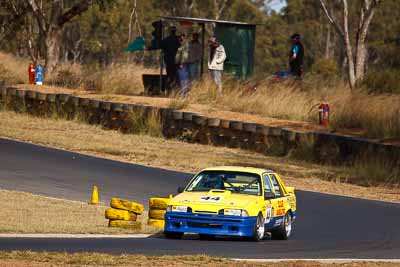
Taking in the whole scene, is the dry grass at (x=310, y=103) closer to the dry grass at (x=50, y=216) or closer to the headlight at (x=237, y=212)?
the dry grass at (x=50, y=216)

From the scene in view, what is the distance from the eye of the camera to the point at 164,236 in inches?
648

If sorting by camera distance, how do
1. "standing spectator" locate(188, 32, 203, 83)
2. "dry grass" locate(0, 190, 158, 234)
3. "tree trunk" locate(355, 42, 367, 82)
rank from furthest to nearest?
"tree trunk" locate(355, 42, 367, 82), "standing spectator" locate(188, 32, 203, 83), "dry grass" locate(0, 190, 158, 234)

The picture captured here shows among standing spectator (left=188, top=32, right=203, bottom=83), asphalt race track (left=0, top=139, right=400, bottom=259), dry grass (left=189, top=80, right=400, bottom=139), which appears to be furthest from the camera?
standing spectator (left=188, top=32, right=203, bottom=83)

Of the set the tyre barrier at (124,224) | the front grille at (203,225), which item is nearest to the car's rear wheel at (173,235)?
the front grille at (203,225)

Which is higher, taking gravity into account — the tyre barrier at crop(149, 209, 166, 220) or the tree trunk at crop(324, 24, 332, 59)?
the tree trunk at crop(324, 24, 332, 59)

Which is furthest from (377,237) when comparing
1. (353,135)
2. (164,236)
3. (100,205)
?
(353,135)

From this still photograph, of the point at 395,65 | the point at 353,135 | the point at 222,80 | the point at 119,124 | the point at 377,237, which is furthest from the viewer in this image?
the point at 395,65

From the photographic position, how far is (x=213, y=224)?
1573cm

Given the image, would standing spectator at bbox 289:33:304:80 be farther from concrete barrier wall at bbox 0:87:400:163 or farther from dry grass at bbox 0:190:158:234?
dry grass at bbox 0:190:158:234

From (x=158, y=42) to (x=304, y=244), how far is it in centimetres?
1937

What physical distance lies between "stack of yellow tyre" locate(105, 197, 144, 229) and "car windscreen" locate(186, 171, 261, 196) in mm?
1057

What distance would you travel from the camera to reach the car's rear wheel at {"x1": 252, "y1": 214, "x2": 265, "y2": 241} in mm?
15929

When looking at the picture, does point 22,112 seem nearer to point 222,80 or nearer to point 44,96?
point 44,96

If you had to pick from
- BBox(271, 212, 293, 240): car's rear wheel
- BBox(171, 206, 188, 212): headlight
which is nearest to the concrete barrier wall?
BBox(271, 212, 293, 240): car's rear wheel
